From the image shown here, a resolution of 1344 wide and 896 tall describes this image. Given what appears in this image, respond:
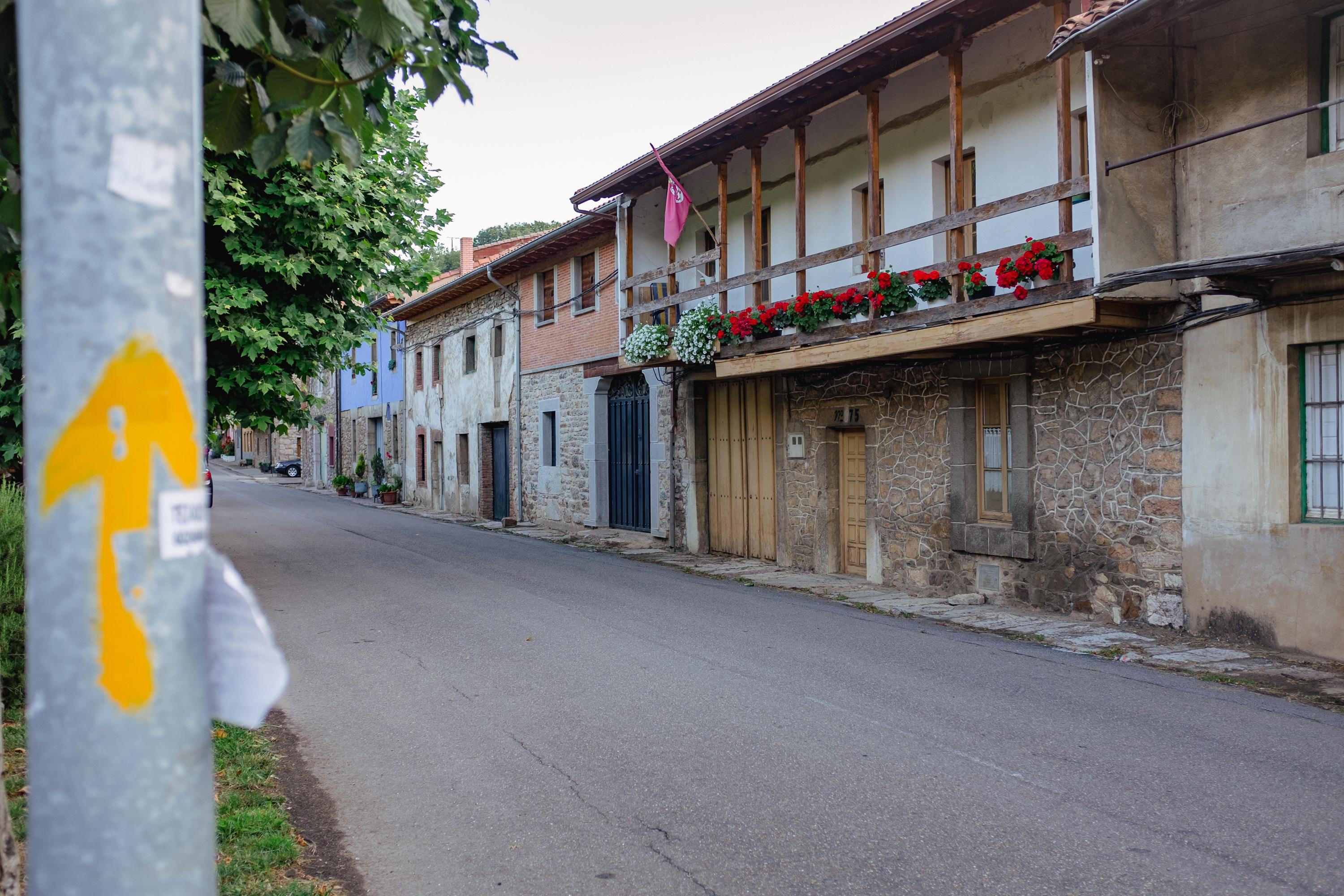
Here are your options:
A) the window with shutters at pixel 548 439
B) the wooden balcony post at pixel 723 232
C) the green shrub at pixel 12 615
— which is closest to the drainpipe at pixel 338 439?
the window with shutters at pixel 548 439

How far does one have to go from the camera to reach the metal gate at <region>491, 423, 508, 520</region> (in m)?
24.9

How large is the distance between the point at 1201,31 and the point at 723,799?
8258 millimetres

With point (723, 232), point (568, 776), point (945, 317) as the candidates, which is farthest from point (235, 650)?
point (723, 232)

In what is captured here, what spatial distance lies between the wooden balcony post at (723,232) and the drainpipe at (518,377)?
9.43 metres

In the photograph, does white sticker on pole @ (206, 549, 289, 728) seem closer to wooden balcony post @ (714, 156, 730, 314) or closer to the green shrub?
the green shrub

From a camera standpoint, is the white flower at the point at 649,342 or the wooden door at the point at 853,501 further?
the white flower at the point at 649,342

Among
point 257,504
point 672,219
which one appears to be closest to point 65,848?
point 672,219

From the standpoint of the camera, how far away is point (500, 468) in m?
25.3

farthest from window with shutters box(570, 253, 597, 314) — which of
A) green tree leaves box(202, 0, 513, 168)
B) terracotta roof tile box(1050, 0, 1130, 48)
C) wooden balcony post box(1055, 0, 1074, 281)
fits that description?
green tree leaves box(202, 0, 513, 168)

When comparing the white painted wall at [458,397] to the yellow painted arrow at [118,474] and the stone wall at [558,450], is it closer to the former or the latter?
the stone wall at [558,450]

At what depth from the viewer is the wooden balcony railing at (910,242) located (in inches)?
371

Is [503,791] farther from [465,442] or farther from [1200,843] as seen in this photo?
[465,442]

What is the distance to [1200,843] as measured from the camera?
4.24 m

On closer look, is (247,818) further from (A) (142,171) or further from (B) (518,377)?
(B) (518,377)
